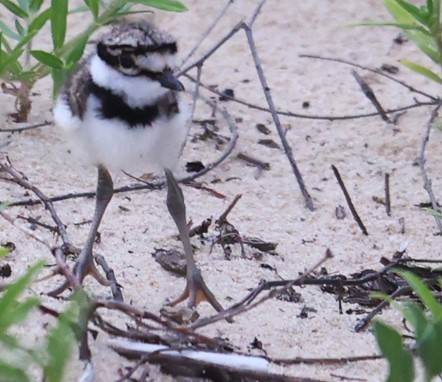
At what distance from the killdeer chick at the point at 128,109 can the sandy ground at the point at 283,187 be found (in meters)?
0.18

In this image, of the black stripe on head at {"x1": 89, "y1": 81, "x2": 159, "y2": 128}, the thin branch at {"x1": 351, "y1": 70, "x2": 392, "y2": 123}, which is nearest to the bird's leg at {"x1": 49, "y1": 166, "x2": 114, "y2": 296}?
the black stripe on head at {"x1": 89, "y1": 81, "x2": 159, "y2": 128}

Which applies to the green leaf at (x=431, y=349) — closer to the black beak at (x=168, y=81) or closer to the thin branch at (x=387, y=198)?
the black beak at (x=168, y=81)

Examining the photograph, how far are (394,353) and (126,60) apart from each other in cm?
101

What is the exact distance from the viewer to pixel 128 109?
2182mm

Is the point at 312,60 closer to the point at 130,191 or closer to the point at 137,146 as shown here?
the point at 130,191

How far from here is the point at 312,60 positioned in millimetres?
4004

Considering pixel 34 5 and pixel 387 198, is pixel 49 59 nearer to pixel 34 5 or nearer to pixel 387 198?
pixel 34 5

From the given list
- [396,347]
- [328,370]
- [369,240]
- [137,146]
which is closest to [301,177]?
[369,240]

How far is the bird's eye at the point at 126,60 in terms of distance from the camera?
2.13 m

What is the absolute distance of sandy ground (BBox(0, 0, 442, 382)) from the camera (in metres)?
2.19

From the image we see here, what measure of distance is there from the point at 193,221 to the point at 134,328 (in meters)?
0.91

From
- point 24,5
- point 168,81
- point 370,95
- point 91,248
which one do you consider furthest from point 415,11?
point 370,95

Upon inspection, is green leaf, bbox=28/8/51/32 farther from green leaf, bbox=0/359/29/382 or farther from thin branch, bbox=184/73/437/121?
green leaf, bbox=0/359/29/382

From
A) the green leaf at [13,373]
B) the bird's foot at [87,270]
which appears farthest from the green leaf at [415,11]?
the green leaf at [13,373]
